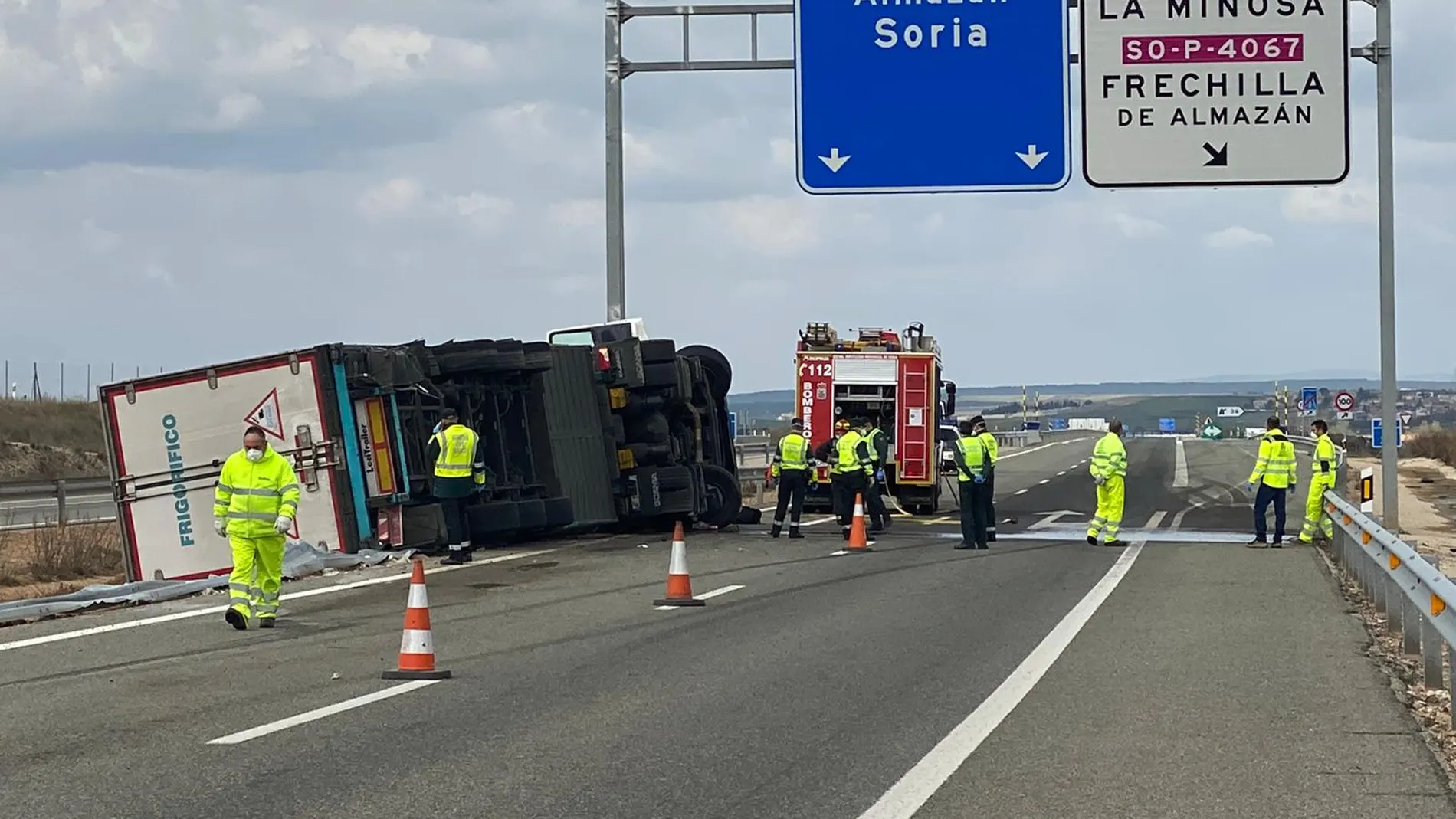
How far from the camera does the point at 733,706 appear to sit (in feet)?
32.6

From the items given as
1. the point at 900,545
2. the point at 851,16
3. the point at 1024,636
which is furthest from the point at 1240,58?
the point at 1024,636

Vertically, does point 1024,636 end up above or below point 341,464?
below

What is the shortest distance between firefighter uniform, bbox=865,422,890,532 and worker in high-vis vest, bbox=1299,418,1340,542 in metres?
5.77

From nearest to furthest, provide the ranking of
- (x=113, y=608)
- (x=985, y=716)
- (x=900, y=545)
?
(x=985, y=716)
(x=113, y=608)
(x=900, y=545)

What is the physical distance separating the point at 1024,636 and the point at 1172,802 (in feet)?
19.4

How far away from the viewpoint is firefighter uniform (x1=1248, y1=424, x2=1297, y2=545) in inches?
923

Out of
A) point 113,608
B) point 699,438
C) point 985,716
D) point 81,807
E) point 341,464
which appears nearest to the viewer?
point 81,807

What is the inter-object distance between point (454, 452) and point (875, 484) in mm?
8309

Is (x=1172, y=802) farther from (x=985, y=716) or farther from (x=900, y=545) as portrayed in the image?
(x=900, y=545)

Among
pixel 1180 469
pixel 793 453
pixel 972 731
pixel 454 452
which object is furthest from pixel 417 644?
pixel 1180 469

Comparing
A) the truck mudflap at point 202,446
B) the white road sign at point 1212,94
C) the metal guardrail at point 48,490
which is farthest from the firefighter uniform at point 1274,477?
the metal guardrail at point 48,490

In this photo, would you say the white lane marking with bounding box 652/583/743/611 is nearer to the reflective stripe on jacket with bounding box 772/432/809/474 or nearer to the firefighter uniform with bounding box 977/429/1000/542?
the firefighter uniform with bounding box 977/429/1000/542

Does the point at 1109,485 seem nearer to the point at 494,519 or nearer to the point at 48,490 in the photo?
the point at 494,519

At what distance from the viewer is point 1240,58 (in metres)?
21.1
